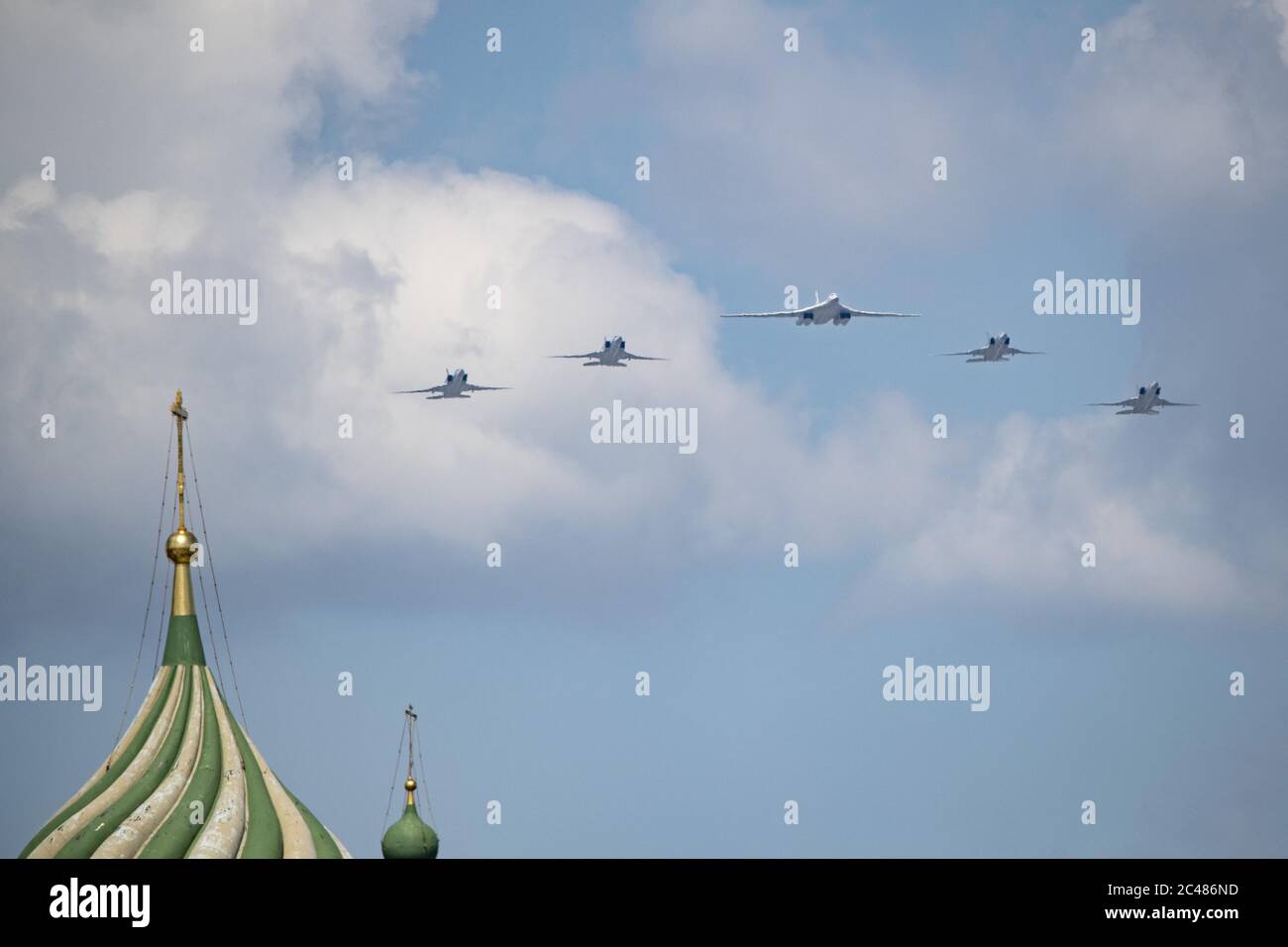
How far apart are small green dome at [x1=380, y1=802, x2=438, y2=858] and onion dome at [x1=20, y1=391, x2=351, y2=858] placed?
198 centimetres

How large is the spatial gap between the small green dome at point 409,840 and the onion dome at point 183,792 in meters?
1.98

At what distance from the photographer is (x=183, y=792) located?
10700 cm

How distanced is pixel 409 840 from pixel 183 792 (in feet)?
31.2
